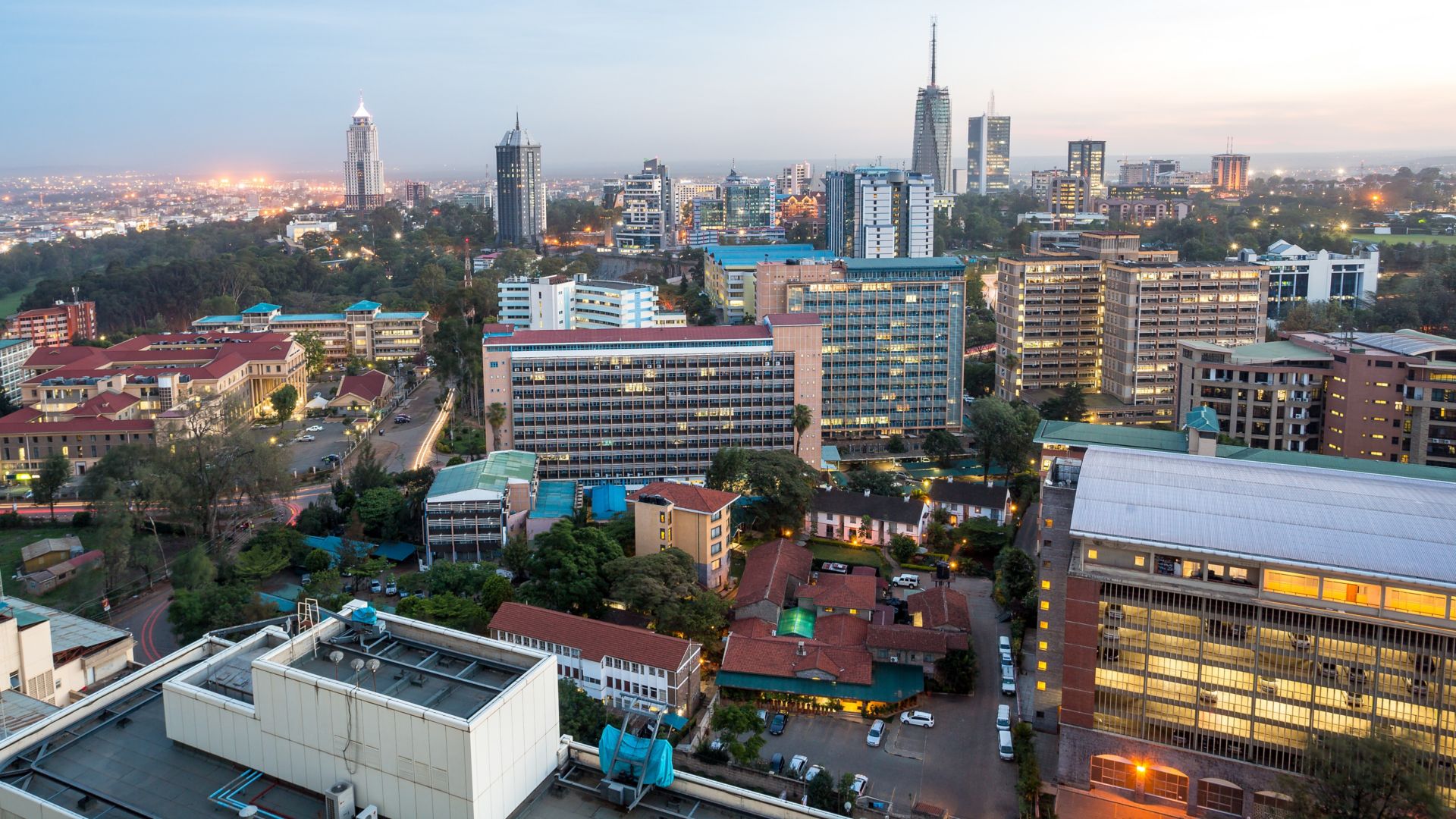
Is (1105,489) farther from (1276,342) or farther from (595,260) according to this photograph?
(595,260)

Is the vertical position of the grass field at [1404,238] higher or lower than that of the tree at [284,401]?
higher

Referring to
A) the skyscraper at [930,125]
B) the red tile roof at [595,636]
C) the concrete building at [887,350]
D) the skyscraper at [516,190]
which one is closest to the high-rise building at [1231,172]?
the skyscraper at [930,125]

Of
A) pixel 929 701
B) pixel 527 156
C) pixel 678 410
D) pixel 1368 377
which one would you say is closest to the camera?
pixel 929 701

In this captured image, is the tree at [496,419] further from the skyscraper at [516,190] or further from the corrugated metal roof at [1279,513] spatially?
the skyscraper at [516,190]

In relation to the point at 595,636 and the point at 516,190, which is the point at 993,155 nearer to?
the point at 516,190

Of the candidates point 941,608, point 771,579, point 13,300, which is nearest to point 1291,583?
point 941,608

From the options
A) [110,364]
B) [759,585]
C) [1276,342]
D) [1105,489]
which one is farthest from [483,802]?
[110,364]
